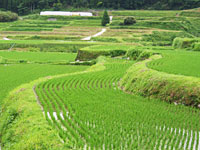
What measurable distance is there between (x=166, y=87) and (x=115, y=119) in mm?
3616

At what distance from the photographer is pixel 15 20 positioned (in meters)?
69.5

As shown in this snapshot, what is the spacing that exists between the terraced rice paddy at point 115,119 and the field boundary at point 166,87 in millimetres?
457

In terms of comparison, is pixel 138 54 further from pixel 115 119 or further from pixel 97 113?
pixel 115 119

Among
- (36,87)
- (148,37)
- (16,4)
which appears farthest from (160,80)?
(16,4)

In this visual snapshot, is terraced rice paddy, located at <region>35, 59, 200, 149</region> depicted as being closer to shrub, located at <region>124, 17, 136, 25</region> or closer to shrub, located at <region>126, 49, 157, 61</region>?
shrub, located at <region>126, 49, 157, 61</region>

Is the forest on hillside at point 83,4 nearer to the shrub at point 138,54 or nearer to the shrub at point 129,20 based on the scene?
the shrub at point 129,20

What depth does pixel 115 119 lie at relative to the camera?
9398 mm

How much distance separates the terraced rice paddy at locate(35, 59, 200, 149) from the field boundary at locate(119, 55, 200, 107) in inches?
18.0

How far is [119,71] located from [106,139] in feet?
41.1

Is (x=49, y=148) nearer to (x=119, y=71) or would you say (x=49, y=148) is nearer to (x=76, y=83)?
(x=76, y=83)

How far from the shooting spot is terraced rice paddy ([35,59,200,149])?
759cm

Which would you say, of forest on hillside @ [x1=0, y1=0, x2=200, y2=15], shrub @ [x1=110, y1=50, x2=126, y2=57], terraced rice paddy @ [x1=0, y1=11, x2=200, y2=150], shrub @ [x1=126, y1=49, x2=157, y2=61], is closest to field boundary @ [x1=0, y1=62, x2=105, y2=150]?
terraced rice paddy @ [x1=0, y1=11, x2=200, y2=150]

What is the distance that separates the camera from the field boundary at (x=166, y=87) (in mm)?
10831

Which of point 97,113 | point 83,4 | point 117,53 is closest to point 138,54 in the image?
point 117,53
